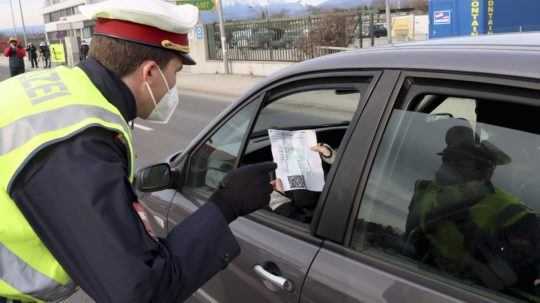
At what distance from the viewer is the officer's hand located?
158 centimetres

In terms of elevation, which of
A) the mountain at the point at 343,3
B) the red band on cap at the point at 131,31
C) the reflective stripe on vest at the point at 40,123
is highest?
the mountain at the point at 343,3

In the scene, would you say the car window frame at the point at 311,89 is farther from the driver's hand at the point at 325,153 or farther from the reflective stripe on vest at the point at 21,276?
the reflective stripe on vest at the point at 21,276

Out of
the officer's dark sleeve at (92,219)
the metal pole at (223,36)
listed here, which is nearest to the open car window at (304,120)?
the officer's dark sleeve at (92,219)

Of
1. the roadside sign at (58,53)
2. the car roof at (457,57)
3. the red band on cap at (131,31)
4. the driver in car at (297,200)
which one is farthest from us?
the roadside sign at (58,53)

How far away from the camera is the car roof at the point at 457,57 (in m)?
1.38

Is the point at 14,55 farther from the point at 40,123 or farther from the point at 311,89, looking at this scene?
the point at 40,123

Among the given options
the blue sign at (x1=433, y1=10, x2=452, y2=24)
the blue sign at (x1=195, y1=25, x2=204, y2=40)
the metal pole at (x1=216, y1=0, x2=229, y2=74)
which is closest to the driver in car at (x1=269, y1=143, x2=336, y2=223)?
the blue sign at (x1=433, y1=10, x2=452, y2=24)

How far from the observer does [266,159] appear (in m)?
2.73

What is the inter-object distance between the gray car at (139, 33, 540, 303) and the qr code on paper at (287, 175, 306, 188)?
0.27 ft

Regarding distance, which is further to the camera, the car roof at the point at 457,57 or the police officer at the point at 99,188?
the car roof at the point at 457,57

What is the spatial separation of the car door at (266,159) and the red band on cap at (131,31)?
0.63 m

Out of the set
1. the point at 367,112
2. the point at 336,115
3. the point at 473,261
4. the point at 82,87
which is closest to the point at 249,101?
the point at 336,115

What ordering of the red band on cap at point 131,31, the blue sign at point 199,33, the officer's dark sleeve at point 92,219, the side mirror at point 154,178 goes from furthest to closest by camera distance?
the blue sign at point 199,33 < the side mirror at point 154,178 < the red band on cap at point 131,31 < the officer's dark sleeve at point 92,219

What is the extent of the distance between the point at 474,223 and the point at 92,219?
3.48 ft
